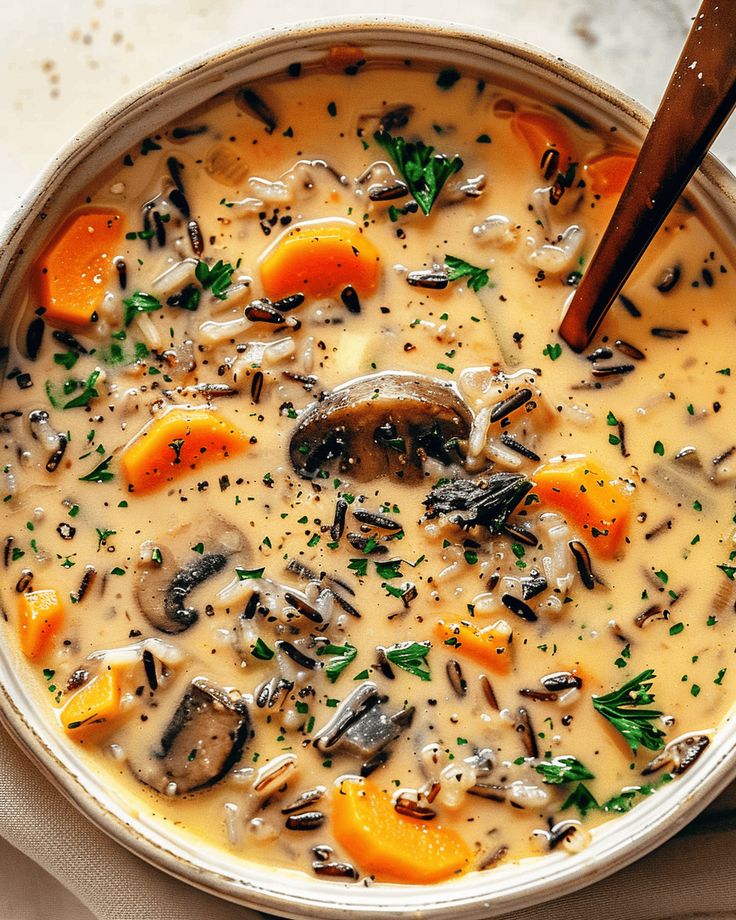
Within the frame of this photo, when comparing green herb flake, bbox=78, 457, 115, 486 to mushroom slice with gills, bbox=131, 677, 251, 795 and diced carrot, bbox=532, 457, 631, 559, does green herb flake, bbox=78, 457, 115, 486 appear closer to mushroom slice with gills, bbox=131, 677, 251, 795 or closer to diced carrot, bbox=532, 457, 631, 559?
mushroom slice with gills, bbox=131, 677, 251, 795

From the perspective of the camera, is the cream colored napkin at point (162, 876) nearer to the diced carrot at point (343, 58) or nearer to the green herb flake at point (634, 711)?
the green herb flake at point (634, 711)

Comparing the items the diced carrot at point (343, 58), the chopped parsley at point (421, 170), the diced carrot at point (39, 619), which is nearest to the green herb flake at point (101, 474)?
the diced carrot at point (39, 619)

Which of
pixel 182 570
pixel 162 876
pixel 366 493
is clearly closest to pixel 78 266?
pixel 182 570

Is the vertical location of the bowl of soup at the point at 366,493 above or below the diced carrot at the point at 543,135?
below

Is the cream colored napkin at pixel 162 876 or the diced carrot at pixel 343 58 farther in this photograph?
the cream colored napkin at pixel 162 876

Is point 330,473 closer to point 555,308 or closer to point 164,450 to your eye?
point 164,450

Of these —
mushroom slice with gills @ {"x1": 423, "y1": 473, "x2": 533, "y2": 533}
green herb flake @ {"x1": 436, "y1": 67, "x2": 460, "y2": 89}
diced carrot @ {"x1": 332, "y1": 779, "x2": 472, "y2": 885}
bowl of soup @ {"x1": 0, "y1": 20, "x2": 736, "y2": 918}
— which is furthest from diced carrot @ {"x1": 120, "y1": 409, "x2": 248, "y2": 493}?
green herb flake @ {"x1": 436, "y1": 67, "x2": 460, "y2": 89}

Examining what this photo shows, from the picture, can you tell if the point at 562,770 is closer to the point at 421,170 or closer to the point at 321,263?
the point at 321,263
